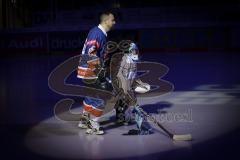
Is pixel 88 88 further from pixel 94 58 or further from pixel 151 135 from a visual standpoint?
pixel 151 135

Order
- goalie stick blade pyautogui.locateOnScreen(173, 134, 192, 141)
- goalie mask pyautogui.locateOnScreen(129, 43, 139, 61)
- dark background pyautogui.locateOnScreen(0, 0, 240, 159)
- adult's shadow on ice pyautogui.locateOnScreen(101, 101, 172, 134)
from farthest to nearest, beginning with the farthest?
dark background pyautogui.locateOnScreen(0, 0, 240, 159)
adult's shadow on ice pyautogui.locateOnScreen(101, 101, 172, 134)
goalie mask pyautogui.locateOnScreen(129, 43, 139, 61)
goalie stick blade pyautogui.locateOnScreen(173, 134, 192, 141)

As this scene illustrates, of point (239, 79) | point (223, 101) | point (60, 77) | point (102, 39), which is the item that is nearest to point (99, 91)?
point (102, 39)

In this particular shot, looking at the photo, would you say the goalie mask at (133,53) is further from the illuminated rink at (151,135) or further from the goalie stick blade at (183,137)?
the goalie stick blade at (183,137)

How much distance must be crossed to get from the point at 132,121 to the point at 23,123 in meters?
1.75

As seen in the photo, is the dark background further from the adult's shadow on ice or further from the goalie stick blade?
the goalie stick blade

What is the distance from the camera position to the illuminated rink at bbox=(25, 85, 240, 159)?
601 centimetres

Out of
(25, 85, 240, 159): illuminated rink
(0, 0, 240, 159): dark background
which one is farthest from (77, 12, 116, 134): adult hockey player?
(0, 0, 240, 159): dark background

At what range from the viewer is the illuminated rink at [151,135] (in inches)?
237

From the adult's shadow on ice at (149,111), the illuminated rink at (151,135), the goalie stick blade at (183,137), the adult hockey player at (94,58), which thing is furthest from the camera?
the adult's shadow on ice at (149,111)

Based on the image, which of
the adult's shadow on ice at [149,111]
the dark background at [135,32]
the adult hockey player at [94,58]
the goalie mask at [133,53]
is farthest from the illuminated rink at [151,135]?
the dark background at [135,32]

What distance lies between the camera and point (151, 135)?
686 centimetres

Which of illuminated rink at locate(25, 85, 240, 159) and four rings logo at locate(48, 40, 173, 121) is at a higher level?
four rings logo at locate(48, 40, 173, 121)

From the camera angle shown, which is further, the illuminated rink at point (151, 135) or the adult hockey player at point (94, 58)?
the adult hockey player at point (94, 58)

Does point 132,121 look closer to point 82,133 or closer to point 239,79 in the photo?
point 82,133
